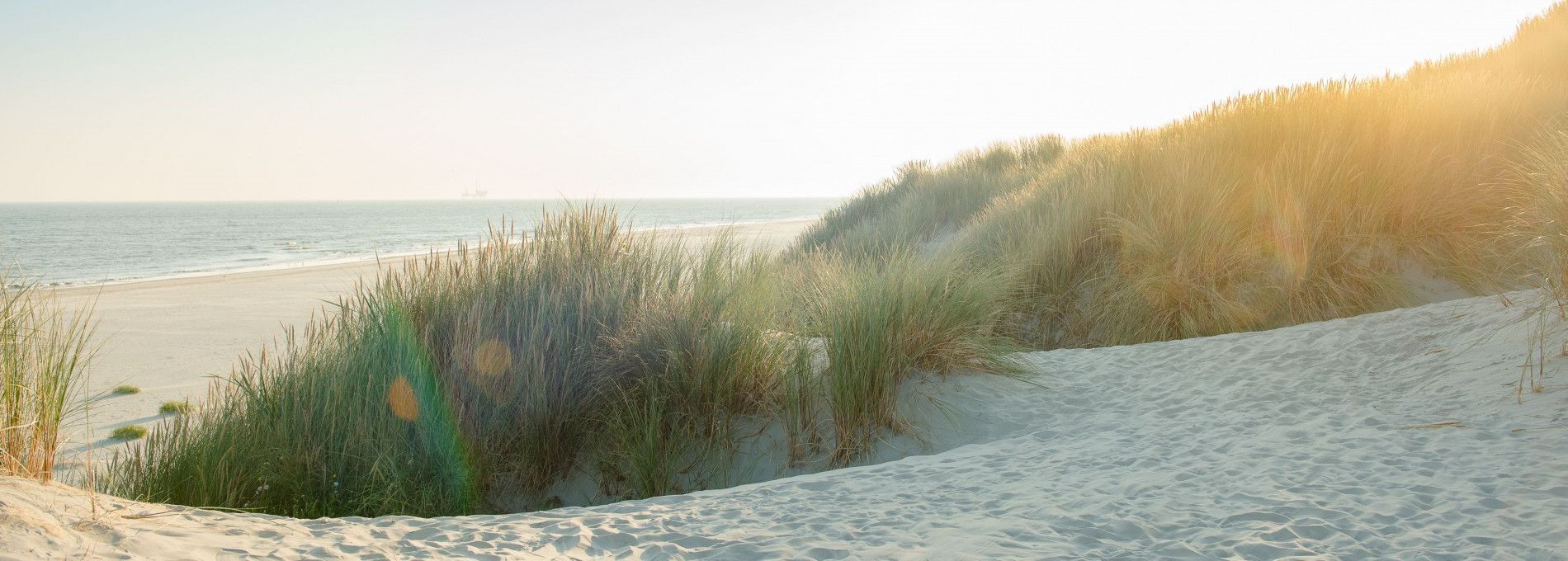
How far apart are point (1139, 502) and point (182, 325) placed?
47.5 ft

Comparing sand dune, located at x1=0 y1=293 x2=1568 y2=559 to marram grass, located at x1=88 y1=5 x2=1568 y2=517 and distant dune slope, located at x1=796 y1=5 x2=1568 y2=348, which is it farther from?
distant dune slope, located at x1=796 y1=5 x2=1568 y2=348

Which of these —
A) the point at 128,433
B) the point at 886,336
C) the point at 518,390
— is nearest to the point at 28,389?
the point at 518,390

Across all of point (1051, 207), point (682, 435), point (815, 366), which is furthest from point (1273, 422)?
point (1051, 207)

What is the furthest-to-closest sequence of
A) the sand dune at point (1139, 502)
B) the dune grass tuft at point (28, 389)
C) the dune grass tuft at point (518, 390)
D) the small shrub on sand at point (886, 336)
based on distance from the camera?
1. the small shrub on sand at point (886, 336)
2. the dune grass tuft at point (518, 390)
3. the dune grass tuft at point (28, 389)
4. the sand dune at point (1139, 502)

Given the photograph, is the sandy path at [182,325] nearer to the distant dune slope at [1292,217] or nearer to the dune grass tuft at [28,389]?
the dune grass tuft at [28,389]

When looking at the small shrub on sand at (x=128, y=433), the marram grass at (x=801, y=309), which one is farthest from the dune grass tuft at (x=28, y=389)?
the small shrub on sand at (x=128, y=433)

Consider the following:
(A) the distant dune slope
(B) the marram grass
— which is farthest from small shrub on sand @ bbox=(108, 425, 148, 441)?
(A) the distant dune slope

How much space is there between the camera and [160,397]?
321 inches

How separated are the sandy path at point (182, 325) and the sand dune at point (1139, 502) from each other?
7.53 feet

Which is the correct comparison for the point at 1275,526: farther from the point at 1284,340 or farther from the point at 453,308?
the point at 453,308

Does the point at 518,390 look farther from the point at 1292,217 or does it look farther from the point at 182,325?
the point at 182,325

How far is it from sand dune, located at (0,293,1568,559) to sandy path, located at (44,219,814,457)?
230cm

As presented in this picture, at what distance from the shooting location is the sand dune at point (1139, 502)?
2336 mm

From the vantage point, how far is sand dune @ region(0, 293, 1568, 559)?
7.66 ft
